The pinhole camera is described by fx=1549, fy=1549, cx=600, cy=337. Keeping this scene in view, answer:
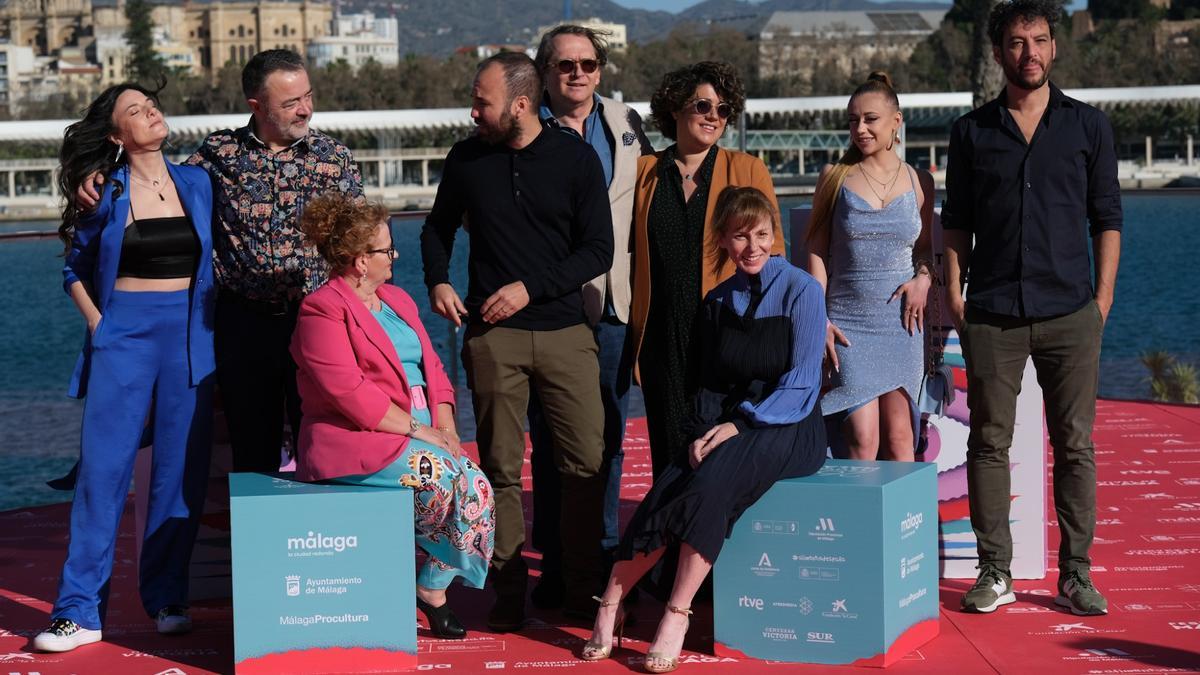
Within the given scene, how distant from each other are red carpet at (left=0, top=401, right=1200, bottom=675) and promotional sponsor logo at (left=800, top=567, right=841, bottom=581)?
0.21 m

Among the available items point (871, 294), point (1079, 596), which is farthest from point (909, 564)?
point (871, 294)

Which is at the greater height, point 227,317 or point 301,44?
point 301,44

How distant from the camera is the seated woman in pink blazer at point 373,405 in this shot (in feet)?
11.8

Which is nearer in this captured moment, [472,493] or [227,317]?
[472,493]

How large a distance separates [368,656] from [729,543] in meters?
0.87

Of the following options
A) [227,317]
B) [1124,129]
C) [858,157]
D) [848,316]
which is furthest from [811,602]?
[1124,129]

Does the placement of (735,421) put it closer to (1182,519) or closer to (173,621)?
(173,621)

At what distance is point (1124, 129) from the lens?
61.8 m

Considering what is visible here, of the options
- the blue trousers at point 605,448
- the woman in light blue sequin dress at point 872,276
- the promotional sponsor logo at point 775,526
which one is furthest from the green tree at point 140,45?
the promotional sponsor logo at point 775,526

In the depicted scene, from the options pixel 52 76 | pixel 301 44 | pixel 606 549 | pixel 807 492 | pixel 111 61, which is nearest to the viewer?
pixel 807 492

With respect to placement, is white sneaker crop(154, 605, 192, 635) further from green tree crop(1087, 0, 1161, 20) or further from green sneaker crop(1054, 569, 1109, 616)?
green tree crop(1087, 0, 1161, 20)

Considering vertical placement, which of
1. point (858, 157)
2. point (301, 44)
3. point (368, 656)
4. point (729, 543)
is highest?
point (301, 44)

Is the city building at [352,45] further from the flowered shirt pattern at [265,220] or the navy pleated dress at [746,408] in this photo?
the navy pleated dress at [746,408]

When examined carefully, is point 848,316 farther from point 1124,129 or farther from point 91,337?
point 1124,129
